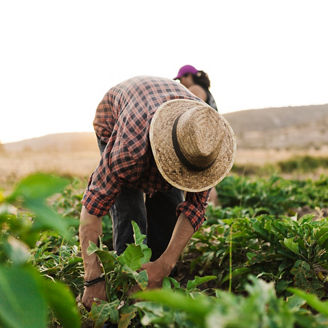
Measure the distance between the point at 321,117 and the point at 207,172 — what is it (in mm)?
34515

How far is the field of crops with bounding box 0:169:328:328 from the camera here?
69 cm

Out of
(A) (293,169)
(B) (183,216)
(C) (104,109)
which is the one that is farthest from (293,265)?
(A) (293,169)

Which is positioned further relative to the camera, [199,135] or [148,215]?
[148,215]

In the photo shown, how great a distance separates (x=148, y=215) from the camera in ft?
8.56

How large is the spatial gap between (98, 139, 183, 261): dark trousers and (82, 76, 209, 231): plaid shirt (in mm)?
140

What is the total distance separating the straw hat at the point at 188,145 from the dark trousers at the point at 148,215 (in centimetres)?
52

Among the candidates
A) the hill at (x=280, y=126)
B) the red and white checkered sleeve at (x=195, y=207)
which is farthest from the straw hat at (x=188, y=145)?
the hill at (x=280, y=126)

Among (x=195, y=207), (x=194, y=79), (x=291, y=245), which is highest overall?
(x=194, y=79)

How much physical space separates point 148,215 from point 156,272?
90 centimetres

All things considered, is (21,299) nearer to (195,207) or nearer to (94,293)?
(94,293)

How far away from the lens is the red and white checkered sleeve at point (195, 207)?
1871 mm

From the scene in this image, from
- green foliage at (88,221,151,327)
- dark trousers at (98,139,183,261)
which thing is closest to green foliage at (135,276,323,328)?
green foliage at (88,221,151,327)

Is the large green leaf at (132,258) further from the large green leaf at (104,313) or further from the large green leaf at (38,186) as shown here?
the large green leaf at (38,186)

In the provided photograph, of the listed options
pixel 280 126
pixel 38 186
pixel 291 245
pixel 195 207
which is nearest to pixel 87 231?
pixel 195 207
